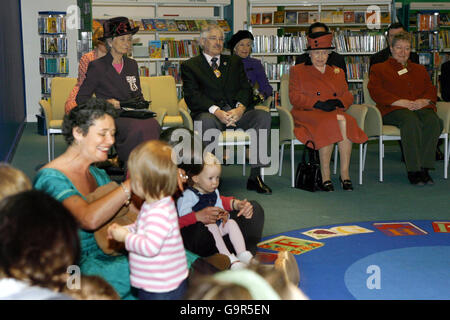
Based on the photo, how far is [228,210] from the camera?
11.4ft

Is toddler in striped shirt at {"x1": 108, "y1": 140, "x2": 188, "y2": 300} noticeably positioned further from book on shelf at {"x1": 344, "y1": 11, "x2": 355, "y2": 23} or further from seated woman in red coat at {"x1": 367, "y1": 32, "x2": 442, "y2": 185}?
book on shelf at {"x1": 344, "y1": 11, "x2": 355, "y2": 23}

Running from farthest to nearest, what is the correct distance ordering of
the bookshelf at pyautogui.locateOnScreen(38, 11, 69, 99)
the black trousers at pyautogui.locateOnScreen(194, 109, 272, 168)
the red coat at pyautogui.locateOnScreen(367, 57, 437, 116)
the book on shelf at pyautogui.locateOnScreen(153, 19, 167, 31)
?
the bookshelf at pyautogui.locateOnScreen(38, 11, 69, 99) → the book on shelf at pyautogui.locateOnScreen(153, 19, 167, 31) → the red coat at pyautogui.locateOnScreen(367, 57, 437, 116) → the black trousers at pyautogui.locateOnScreen(194, 109, 272, 168)

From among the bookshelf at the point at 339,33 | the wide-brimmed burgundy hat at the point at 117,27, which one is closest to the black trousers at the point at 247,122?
the wide-brimmed burgundy hat at the point at 117,27

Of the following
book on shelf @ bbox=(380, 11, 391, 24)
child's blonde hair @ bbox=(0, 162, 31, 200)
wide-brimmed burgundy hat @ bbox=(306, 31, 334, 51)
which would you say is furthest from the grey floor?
book on shelf @ bbox=(380, 11, 391, 24)

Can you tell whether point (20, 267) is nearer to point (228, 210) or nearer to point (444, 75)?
point (228, 210)

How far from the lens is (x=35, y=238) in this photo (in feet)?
3.85

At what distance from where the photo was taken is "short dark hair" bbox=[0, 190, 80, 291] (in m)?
1.18

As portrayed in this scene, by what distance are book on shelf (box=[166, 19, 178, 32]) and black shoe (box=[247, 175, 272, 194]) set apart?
536cm

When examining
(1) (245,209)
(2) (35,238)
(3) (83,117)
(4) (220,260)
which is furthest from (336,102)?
(2) (35,238)

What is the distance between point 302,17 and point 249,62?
11.6ft

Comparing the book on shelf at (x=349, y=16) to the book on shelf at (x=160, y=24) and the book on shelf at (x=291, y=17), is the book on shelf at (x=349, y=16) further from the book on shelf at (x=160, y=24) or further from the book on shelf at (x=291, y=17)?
the book on shelf at (x=160, y=24)

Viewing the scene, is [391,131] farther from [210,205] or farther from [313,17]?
[313,17]

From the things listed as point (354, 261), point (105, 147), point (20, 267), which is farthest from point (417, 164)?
point (20, 267)
